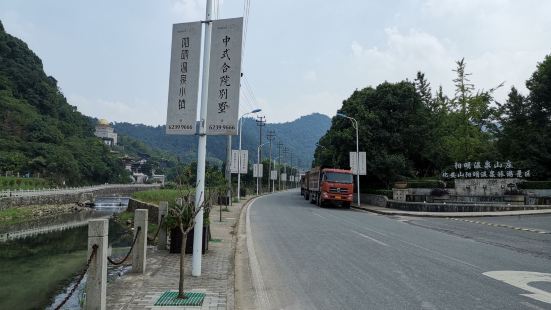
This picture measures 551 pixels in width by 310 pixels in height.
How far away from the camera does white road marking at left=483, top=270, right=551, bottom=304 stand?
7.01 m

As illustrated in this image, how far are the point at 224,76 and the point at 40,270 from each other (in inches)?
373

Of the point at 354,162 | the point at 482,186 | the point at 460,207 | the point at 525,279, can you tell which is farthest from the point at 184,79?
the point at 482,186

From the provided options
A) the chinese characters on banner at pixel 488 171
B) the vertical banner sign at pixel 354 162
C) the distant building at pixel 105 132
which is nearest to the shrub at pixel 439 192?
the chinese characters on banner at pixel 488 171

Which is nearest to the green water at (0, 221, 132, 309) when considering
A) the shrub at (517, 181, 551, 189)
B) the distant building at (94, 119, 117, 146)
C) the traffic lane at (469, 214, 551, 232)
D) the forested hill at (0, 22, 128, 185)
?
the traffic lane at (469, 214, 551, 232)

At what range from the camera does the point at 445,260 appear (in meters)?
10.3

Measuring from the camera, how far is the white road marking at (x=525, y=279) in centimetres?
701

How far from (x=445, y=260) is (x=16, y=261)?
1439 cm

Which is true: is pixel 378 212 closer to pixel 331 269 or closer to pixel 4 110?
pixel 331 269

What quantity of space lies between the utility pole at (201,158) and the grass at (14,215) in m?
28.3

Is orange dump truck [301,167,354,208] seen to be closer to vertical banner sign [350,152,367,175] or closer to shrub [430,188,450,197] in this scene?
vertical banner sign [350,152,367,175]

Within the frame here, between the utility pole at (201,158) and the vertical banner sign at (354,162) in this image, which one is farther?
the vertical banner sign at (354,162)

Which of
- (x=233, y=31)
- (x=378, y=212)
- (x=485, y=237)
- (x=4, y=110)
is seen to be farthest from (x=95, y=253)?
(x=4, y=110)

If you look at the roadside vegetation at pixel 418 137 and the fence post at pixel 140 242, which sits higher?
the roadside vegetation at pixel 418 137

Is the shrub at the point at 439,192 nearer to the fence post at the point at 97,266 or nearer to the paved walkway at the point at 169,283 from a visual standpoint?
the paved walkway at the point at 169,283
